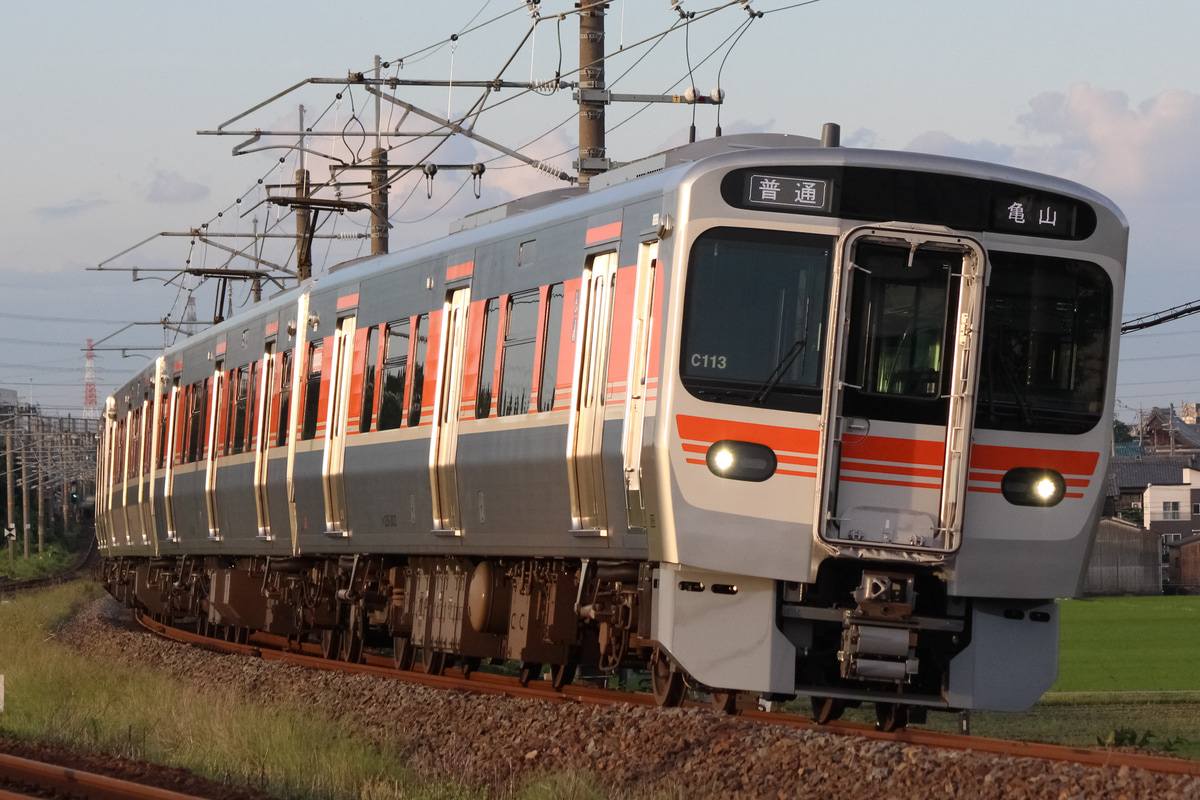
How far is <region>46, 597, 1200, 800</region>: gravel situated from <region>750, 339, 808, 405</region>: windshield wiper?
1825 millimetres

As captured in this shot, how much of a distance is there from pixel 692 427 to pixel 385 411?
5719mm

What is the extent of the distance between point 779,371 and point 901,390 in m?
0.71

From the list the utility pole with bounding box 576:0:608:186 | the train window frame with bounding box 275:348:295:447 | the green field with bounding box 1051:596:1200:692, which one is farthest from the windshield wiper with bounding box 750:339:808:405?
the train window frame with bounding box 275:348:295:447

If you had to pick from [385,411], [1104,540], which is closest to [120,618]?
[385,411]

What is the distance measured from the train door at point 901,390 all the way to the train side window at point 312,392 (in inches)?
320

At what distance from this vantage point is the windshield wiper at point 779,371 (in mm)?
10117

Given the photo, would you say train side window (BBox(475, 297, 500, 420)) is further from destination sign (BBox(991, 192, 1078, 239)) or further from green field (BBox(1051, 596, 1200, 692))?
green field (BBox(1051, 596, 1200, 692))

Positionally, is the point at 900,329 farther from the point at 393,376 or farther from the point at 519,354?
the point at 393,376

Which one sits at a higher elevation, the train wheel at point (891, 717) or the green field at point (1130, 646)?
the train wheel at point (891, 717)

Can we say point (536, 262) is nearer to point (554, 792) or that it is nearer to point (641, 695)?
point (641, 695)

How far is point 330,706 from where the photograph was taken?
42.6ft

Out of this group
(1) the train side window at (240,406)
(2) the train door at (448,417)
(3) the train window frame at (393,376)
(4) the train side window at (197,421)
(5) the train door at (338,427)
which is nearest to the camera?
(2) the train door at (448,417)

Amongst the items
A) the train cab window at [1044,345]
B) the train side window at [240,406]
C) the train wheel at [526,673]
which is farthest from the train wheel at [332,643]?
the train cab window at [1044,345]

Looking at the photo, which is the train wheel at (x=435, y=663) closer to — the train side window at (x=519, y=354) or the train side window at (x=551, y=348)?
the train side window at (x=519, y=354)
